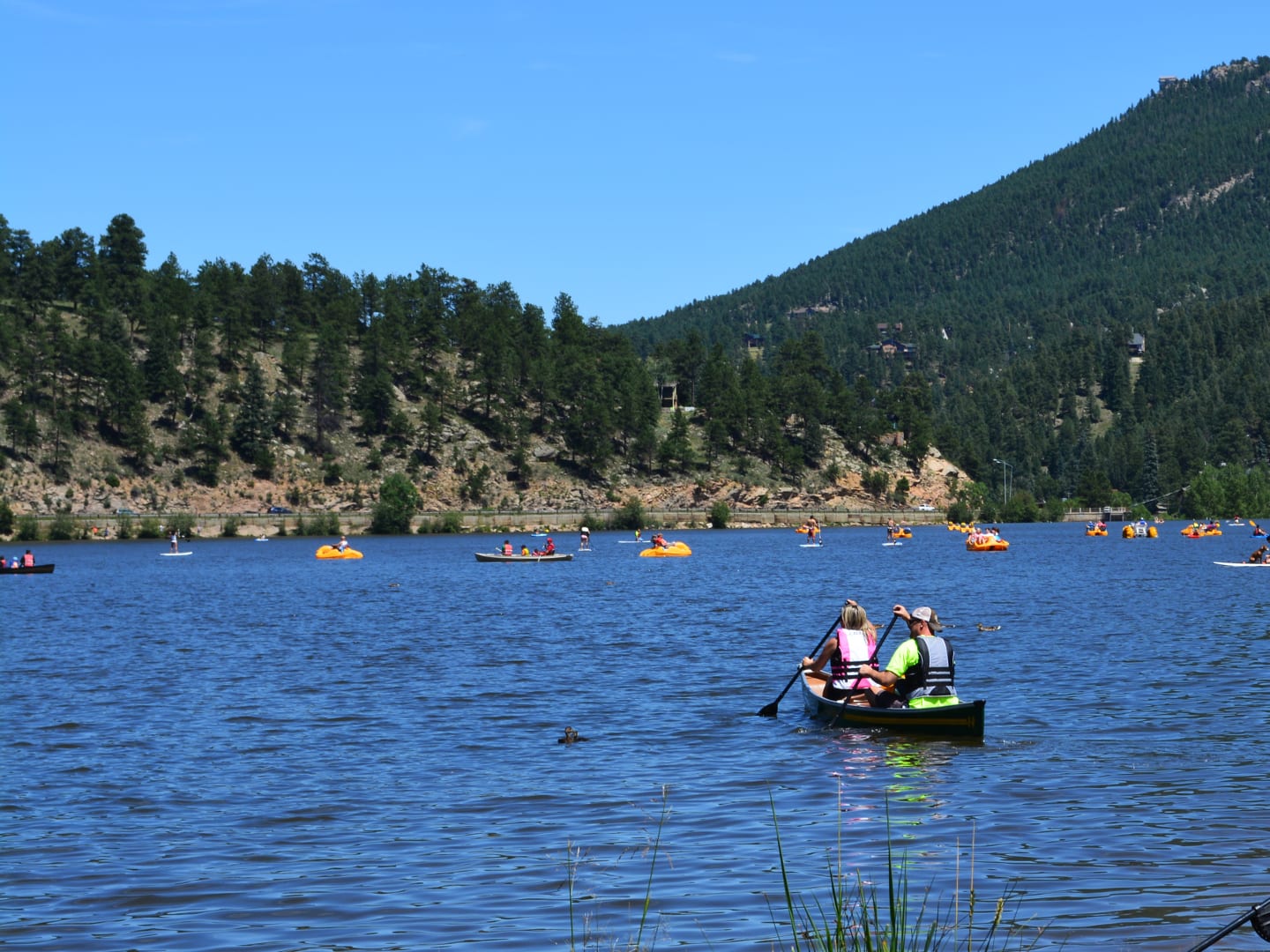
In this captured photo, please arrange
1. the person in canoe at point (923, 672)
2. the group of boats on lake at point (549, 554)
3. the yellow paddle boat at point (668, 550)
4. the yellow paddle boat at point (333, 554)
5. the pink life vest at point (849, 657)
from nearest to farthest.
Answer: the person in canoe at point (923, 672), the pink life vest at point (849, 657), the group of boats on lake at point (549, 554), the yellow paddle boat at point (668, 550), the yellow paddle boat at point (333, 554)

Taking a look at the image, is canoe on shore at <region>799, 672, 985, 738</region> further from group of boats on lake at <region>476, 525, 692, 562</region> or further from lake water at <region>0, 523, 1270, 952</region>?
group of boats on lake at <region>476, 525, 692, 562</region>

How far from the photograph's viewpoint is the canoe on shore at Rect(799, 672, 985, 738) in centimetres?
2453

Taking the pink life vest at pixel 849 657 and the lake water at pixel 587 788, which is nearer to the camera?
the lake water at pixel 587 788

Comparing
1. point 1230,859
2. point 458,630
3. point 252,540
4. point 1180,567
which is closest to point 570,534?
point 252,540

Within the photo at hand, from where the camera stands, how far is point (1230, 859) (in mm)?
16344

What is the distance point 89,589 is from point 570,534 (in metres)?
108

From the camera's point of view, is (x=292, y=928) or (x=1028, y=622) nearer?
(x=292, y=928)

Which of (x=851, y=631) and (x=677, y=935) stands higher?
(x=851, y=631)

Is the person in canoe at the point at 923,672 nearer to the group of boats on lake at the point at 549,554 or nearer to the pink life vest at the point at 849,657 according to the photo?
the pink life vest at the point at 849,657

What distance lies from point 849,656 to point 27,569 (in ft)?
285

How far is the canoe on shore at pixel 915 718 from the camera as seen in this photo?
24.5 meters

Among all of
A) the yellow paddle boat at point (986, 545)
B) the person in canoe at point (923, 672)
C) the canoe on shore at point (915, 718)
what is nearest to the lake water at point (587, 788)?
the canoe on shore at point (915, 718)

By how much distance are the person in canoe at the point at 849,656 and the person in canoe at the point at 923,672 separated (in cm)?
93

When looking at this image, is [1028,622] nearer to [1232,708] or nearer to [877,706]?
[1232,708]
